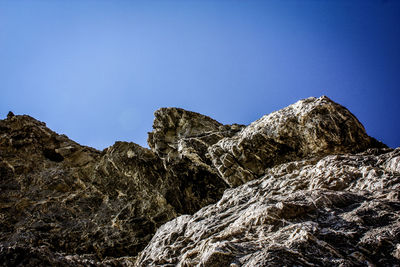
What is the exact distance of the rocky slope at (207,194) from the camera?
8195 mm

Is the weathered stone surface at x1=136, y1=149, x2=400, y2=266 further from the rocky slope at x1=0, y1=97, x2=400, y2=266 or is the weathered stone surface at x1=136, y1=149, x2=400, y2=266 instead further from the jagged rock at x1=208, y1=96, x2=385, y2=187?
the jagged rock at x1=208, y1=96, x2=385, y2=187

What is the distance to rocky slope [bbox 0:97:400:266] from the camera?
26.9 feet

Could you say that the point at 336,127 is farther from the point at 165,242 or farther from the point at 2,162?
the point at 2,162

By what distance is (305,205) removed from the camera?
1021cm

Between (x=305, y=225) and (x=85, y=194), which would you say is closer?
(x=305, y=225)

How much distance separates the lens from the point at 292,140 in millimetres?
17984

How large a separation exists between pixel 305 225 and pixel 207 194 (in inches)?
522

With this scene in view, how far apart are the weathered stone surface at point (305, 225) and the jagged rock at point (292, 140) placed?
1.86 metres

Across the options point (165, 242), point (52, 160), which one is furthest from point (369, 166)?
point (52, 160)

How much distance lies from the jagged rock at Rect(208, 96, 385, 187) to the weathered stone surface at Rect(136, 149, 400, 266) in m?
1.86

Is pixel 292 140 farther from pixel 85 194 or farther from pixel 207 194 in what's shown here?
pixel 85 194

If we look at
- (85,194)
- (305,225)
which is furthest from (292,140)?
(85,194)

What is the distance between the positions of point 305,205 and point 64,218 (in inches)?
747

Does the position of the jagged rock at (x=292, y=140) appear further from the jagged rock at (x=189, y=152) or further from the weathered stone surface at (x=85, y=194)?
the weathered stone surface at (x=85, y=194)
